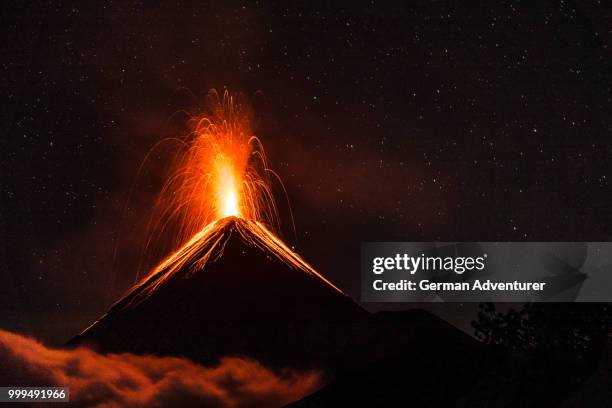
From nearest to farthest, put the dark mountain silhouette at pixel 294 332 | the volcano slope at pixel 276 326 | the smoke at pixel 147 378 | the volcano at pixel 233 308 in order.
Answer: the smoke at pixel 147 378
the dark mountain silhouette at pixel 294 332
the volcano slope at pixel 276 326
the volcano at pixel 233 308

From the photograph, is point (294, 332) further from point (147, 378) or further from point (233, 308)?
point (147, 378)

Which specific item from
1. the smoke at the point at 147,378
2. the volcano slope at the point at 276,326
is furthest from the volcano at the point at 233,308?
the smoke at the point at 147,378

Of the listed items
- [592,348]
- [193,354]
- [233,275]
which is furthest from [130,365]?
[592,348]

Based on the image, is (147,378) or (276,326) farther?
(276,326)

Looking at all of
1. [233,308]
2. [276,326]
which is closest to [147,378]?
[276,326]

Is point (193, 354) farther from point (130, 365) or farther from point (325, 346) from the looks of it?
point (325, 346)

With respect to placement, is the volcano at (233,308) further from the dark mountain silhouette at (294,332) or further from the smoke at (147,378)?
the smoke at (147,378)
